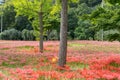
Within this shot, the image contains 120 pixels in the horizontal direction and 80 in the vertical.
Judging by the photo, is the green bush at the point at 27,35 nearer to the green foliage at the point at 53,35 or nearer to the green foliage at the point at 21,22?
the green foliage at the point at 53,35

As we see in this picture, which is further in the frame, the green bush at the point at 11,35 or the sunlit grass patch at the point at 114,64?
the green bush at the point at 11,35

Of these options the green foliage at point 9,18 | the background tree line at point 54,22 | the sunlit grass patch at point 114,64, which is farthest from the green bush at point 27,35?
the sunlit grass patch at point 114,64

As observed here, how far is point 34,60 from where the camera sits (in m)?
22.5

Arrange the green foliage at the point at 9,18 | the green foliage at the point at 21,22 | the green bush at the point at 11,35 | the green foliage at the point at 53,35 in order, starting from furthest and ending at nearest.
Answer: the green foliage at the point at 9,18, the green foliage at the point at 21,22, the green bush at the point at 11,35, the green foliage at the point at 53,35

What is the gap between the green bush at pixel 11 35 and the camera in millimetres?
80500

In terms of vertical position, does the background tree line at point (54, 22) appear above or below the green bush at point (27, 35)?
above

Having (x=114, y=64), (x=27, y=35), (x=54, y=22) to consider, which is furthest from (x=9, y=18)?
(x=114, y=64)

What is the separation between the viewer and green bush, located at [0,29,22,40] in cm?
8050

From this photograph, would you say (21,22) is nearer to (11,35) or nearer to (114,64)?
(11,35)

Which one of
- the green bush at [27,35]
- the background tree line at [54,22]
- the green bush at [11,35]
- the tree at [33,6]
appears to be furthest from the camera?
the green bush at [11,35]

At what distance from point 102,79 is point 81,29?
64839mm

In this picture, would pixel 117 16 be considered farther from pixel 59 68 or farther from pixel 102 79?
pixel 102 79

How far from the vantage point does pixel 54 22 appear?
66188mm

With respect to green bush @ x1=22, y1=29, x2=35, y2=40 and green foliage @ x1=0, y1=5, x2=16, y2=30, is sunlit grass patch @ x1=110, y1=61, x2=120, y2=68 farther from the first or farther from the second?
green foliage @ x1=0, y1=5, x2=16, y2=30
